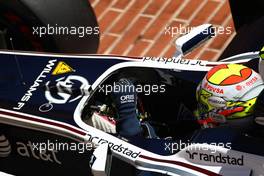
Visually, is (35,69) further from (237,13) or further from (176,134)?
(237,13)

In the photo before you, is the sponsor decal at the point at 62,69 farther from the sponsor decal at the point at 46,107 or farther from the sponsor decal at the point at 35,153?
the sponsor decal at the point at 35,153

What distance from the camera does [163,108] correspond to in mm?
4262

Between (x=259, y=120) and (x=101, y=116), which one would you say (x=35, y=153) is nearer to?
(x=101, y=116)

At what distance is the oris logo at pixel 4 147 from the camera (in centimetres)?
409

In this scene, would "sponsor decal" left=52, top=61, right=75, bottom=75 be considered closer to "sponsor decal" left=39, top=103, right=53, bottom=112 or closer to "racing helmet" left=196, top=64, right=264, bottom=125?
"sponsor decal" left=39, top=103, right=53, bottom=112

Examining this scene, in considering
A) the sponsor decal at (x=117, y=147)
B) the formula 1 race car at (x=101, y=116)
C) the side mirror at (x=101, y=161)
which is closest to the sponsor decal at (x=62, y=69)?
the formula 1 race car at (x=101, y=116)

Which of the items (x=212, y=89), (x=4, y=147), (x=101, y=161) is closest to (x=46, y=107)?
(x=4, y=147)

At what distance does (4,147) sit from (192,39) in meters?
1.33

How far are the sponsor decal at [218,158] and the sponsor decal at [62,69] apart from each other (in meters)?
0.99

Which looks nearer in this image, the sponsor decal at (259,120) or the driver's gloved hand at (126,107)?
the sponsor decal at (259,120)

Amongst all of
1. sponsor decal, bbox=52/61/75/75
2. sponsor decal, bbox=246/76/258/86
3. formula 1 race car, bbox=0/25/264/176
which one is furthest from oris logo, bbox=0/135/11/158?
sponsor decal, bbox=246/76/258/86

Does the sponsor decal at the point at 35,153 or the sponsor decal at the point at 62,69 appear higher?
the sponsor decal at the point at 62,69

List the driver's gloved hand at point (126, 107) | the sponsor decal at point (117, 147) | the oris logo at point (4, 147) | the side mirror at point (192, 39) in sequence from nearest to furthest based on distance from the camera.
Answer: the sponsor decal at point (117, 147) < the driver's gloved hand at point (126, 107) < the oris logo at point (4, 147) < the side mirror at point (192, 39)

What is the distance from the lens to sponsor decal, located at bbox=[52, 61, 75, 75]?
4.20 metres
